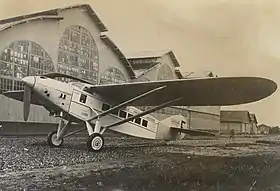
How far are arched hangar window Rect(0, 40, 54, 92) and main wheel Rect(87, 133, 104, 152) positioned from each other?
0.23 m

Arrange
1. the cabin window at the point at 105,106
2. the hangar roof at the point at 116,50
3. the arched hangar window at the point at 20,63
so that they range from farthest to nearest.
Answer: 1. the cabin window at the point at 105,106
2. the hangar roof at the point at 116,50
3. the arched hangar window at the point at 20,63

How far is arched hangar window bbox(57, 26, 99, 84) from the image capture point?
100 centimetres

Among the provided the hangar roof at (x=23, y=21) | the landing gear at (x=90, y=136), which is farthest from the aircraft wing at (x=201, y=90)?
the hangar roof at (x=23, y=21)

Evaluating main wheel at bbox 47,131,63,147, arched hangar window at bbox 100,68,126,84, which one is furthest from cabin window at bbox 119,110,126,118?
main wheel at bbox 47,131,63,147

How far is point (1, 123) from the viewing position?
953 millimetres

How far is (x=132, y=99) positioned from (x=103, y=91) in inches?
3.7

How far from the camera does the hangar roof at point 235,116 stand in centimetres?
109

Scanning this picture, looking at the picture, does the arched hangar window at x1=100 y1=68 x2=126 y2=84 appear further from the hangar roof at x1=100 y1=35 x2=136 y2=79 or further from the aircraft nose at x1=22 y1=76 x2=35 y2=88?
the aircraft nose at x1=22 y1=76 x2=35 y2=88

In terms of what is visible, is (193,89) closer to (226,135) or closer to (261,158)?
(226,135)

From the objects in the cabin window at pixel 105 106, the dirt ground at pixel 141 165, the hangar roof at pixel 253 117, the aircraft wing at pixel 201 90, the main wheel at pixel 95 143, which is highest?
the aircraft wing at pixel 201 90

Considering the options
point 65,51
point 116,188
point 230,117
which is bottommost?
point 116,188

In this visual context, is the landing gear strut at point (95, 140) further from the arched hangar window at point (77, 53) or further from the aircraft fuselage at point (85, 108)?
the arched hangar window at point (77, 53)

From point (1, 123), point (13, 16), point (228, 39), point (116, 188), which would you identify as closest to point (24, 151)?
point (1, 123)

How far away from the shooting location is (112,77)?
3.56ft
